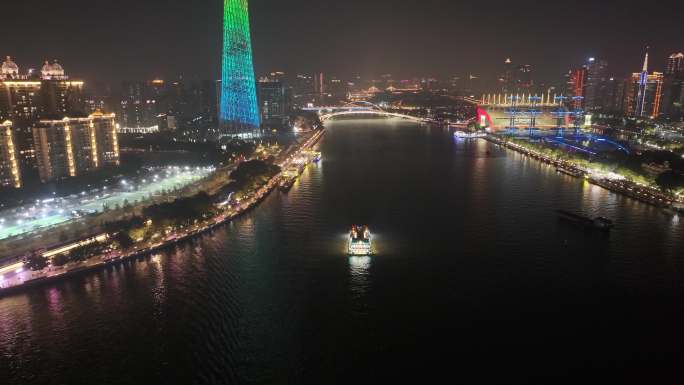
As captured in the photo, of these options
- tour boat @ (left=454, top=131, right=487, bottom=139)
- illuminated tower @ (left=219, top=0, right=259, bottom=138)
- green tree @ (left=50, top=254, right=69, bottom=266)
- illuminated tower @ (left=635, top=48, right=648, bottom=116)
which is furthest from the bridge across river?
green tree @ (left=50, top=254, right=69, bottom=266)

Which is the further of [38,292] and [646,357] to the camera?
[38,292]

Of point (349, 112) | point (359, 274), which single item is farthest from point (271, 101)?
point (359, 274)

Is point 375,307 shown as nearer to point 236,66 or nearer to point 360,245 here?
point 360,245

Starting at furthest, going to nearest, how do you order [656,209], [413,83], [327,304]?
1. [413,83]
2. [656,209]
3. [327,304]

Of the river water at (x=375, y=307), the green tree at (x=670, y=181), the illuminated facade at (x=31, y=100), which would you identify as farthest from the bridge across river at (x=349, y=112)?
the river water at (x=375, y=307)

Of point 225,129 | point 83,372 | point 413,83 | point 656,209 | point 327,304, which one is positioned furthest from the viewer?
point 413,83

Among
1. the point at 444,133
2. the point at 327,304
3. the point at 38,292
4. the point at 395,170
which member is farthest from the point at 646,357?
the point at 444,133

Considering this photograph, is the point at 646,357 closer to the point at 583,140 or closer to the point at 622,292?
the point at 622,292
